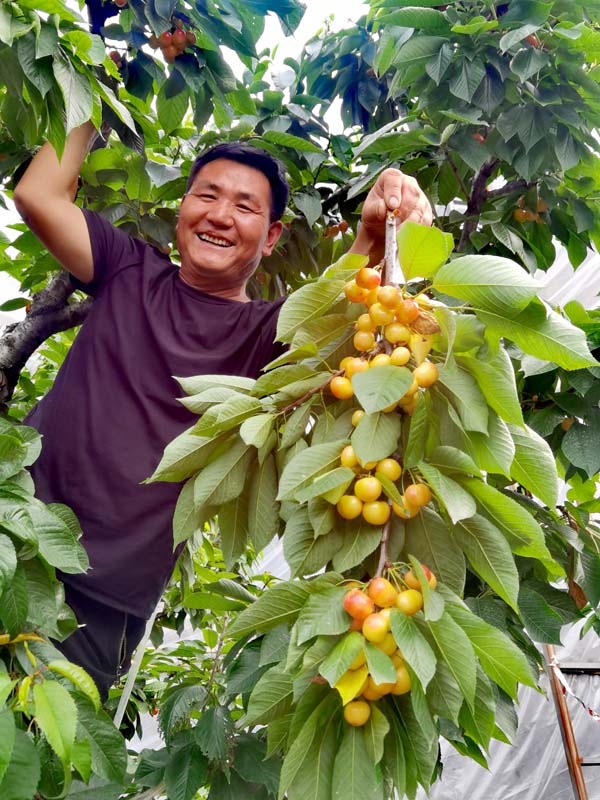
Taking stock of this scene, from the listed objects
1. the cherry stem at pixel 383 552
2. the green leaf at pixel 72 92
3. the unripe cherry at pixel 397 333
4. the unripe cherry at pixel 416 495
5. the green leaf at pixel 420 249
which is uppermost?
the green leaf at pixel 72 92

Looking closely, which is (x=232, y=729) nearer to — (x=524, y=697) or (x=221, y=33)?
(x=221, y=33)

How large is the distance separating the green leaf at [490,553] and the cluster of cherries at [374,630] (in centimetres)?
8

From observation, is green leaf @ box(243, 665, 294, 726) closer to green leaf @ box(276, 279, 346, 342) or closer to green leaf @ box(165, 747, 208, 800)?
green leaf @ box(276, 279, 346, 342)

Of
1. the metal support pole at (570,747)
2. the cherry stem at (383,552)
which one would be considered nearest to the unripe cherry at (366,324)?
the cherry stem at (383,552)

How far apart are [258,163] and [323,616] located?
1090mm

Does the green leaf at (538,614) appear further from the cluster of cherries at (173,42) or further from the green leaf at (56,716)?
the cluster of cherries at (173,42)

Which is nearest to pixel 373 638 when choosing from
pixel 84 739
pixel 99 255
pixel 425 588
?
pixel 425 588

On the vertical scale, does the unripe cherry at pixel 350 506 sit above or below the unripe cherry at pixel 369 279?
below

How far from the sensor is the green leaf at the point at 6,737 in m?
0.65

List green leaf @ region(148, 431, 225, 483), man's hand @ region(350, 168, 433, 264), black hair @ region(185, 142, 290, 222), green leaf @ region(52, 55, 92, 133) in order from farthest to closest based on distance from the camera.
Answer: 1. black hair @ region(185, 142, 290, 222)
2. man's hand @ region(350, 168, 433, 264)
3. green leaf @ region(52, 55, 92, 133)
4. green leaf @ region(148, 431, 225, 483)

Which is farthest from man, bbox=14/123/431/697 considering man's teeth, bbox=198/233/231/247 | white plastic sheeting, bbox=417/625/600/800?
white plastic sheeting, bbox=417/625/600/800

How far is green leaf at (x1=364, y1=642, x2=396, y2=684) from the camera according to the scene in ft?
2.06

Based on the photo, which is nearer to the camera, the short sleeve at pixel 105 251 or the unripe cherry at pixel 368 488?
the unripe cherry at pixel 368 488

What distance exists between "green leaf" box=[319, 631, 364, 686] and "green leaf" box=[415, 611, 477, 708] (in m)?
0.07
